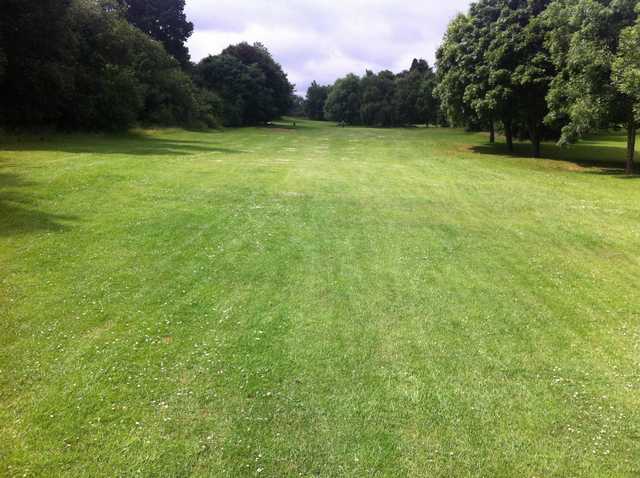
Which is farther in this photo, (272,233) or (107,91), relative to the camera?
(107,91)

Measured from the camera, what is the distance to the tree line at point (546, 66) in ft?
82.4

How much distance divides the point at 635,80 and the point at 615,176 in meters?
6.53

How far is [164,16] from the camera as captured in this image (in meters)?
78.1

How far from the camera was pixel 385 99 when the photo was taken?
10106 cm

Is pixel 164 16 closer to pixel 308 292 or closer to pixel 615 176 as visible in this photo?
pixel 615 176

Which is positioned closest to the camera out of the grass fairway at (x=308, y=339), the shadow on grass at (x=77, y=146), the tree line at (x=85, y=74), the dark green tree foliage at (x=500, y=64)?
the grass fairway at (x=308, y=339)

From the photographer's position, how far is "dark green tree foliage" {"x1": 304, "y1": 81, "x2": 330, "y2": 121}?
144m

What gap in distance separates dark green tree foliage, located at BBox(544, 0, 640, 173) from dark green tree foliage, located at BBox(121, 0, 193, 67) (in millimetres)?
66463

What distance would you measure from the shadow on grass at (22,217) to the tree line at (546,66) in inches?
1033

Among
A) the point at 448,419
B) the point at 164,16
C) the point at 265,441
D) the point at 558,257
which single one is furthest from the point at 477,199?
the point at 164,16

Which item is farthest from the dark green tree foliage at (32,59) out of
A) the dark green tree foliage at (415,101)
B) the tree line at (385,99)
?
the dark green tree foliage at (415,101)

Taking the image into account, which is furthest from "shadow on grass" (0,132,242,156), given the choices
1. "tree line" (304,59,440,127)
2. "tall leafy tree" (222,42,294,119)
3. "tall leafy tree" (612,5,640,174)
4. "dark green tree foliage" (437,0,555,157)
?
"tree line" (304,59,440,127)

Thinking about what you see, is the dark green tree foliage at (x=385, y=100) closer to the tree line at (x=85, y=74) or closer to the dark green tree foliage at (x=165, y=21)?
the dark green tree foliage at (x=165, y=21)

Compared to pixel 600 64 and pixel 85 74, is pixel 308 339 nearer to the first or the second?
pixel 600 64
